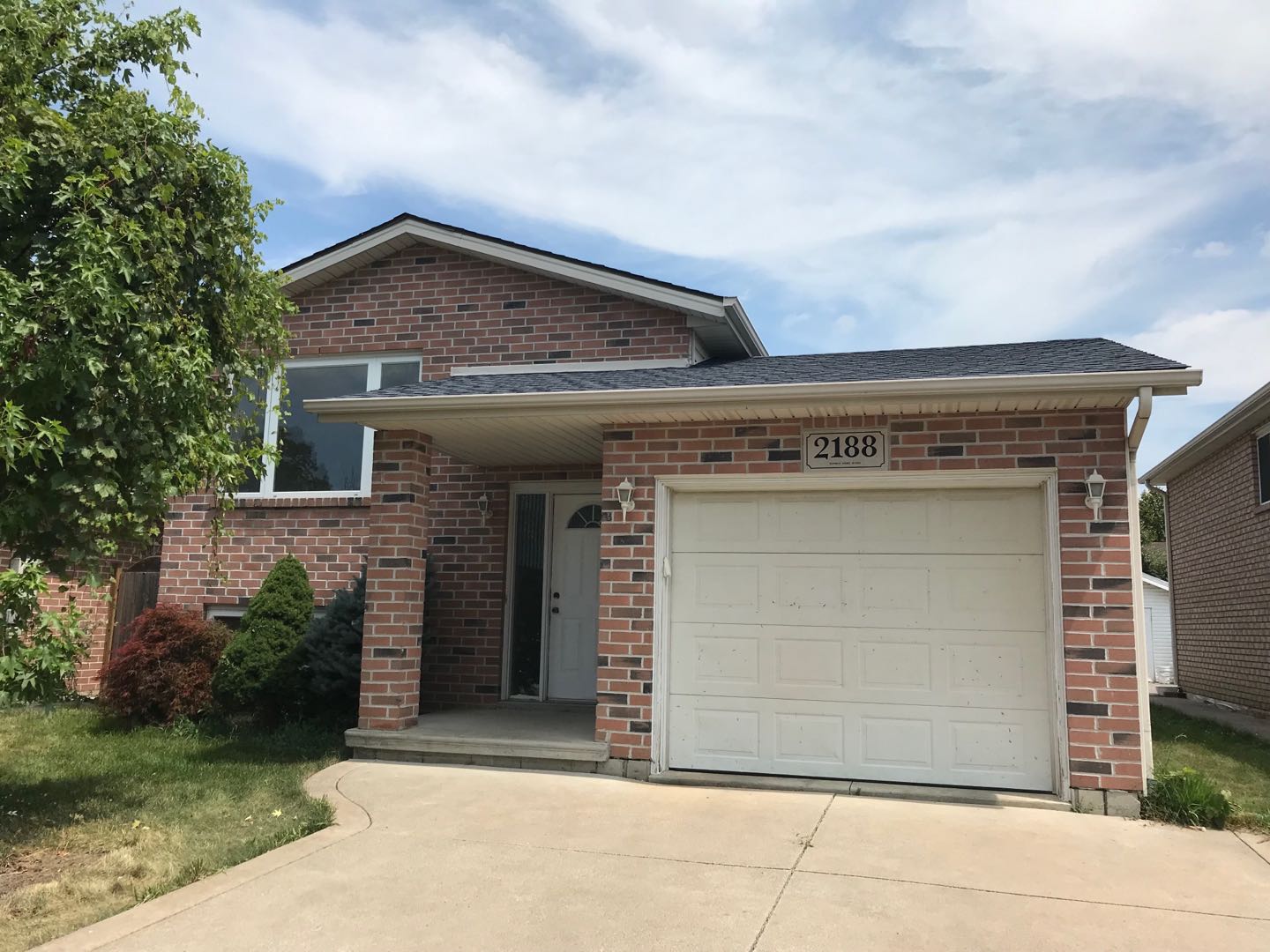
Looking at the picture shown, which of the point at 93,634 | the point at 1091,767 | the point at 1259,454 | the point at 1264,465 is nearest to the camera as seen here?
the point at 1091,767

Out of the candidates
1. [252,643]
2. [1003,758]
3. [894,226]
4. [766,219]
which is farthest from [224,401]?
[894,226]

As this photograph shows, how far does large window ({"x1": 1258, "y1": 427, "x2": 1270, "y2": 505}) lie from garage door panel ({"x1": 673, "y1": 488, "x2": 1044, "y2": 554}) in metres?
7.16

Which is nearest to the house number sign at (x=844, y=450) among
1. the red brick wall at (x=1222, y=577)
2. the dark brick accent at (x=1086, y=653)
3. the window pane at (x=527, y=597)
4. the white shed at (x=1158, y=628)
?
the dark brick accent at (x=1086, y=653)

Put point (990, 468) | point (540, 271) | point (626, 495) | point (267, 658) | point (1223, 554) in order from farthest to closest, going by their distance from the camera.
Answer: point (1223, 554) → point (540, 271) → point (267, 658) → point (626, 495) → point (990, 468)

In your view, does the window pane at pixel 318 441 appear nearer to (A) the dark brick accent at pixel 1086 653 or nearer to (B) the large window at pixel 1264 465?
(A) the dark brick accent at pixel 1086 653

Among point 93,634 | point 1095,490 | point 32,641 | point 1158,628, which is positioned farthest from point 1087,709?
point 1158,628

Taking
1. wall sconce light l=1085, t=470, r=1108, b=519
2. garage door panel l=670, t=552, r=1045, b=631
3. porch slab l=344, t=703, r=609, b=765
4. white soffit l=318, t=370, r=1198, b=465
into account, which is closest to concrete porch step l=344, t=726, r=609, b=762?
porch slab l=344, t=703, r=609, b=765

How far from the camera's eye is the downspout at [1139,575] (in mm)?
6199

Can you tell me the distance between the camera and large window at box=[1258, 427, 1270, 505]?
1193 cm

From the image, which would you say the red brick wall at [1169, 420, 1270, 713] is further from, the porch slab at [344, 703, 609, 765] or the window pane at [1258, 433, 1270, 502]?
the porch slab at [344, 703, 609, 765]

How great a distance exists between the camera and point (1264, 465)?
12070 mm

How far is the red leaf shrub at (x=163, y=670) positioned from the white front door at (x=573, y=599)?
336 centimetres

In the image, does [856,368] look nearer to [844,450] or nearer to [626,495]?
[844,450]

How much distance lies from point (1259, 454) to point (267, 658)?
39.4 ft
